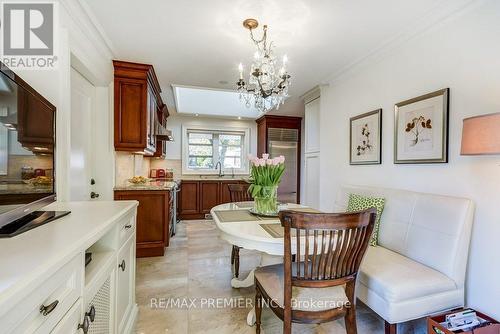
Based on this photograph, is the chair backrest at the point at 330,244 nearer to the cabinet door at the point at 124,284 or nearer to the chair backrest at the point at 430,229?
the chair backrest at the point at 430,229

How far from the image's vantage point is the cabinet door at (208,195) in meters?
5.29

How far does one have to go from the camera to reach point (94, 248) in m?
1.35

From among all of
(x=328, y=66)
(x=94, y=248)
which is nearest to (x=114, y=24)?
(x=94, y=248)

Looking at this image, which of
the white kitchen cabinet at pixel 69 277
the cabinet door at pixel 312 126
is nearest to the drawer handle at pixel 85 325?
the white kitchen cabinet at pixel 69 277

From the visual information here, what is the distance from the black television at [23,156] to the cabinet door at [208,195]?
394 centimetres

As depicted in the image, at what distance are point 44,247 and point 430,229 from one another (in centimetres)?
222

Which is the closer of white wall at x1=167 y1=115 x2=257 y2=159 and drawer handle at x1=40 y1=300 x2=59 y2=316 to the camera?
drawer handle at x1=40 y1=300 x2=59 y2=316

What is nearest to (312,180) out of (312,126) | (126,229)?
(312,126)

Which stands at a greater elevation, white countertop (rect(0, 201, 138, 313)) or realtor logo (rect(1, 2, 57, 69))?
realtor logo (rect(1, 2, 57, 69))

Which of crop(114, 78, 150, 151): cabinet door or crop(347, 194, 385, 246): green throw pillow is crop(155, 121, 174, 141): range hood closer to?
crop(114, 78, 150, 151): cabinet door

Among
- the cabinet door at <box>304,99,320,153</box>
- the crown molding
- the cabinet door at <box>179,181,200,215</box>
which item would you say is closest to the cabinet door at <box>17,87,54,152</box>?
the crown molding

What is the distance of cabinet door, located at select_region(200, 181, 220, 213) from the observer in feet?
17.4

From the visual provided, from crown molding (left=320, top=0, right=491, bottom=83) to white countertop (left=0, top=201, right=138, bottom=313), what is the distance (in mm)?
2690

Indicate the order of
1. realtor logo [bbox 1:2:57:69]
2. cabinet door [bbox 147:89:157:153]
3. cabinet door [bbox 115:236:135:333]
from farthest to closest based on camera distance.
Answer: cabinet door [bbox 147:89:157:153] → realtor logo [bbox 1:2:57:69] → cabinet door [bbox 115:236:135:333]
